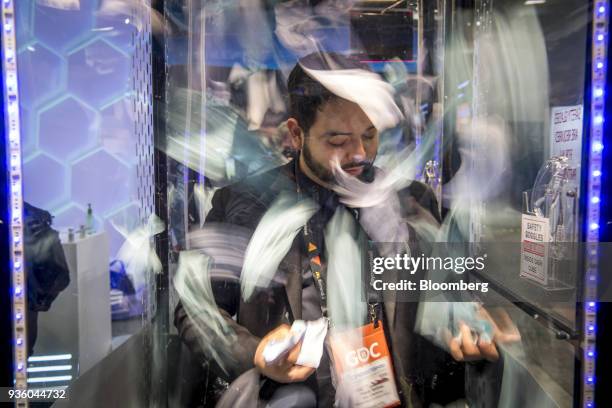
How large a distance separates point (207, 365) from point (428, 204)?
2.99ft

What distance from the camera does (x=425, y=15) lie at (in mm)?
1501

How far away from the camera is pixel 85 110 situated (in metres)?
1.37

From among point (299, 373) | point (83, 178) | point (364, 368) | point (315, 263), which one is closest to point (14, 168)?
point (83, 178)

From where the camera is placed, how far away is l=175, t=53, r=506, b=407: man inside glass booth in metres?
1.50

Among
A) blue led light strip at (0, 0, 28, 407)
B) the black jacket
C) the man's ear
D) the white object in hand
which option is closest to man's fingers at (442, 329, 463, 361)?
the black jacket

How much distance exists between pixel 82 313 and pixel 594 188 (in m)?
1.52

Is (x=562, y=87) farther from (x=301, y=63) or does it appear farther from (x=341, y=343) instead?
(x=341, y=343)

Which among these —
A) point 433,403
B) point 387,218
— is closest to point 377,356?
point 433,403

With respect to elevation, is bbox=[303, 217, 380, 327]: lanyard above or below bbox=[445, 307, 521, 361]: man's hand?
above

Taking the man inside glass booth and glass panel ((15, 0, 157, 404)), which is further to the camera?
the man inside glass booth

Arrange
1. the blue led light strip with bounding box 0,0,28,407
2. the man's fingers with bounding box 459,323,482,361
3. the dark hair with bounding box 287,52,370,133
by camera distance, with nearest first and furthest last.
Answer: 1. the blue led light strip with bounding box 0,0,28,407
2. the dark hair with bounding box 287,52,370,133
3. the man's fingers with bounding box 459,323,482,361

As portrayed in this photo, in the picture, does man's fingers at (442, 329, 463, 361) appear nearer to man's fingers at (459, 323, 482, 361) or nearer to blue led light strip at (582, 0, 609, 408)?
man's fingers at (459, 323, 482, 361)

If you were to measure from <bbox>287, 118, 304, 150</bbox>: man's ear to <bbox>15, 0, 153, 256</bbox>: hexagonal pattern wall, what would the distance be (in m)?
0.45

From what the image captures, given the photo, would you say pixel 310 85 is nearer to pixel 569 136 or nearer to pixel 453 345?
pixel 569 136
